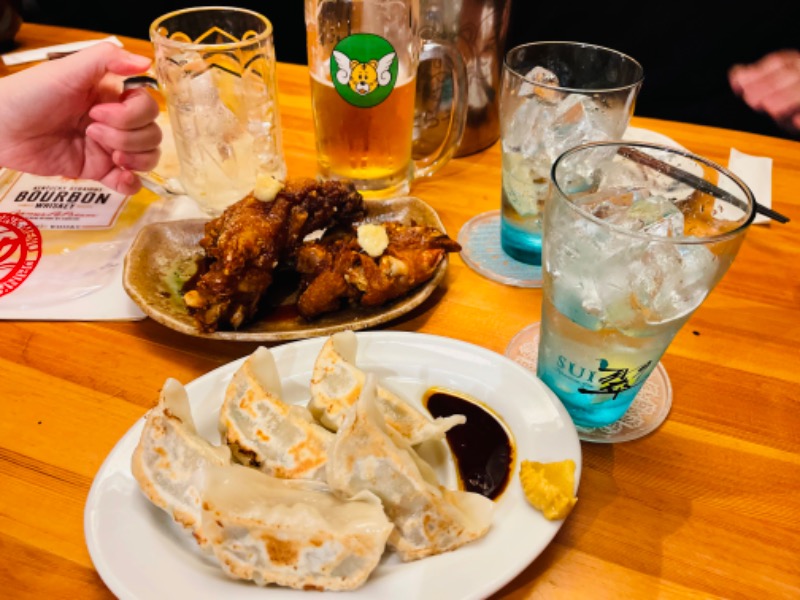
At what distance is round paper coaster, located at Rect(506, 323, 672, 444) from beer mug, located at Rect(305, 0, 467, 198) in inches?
24.8

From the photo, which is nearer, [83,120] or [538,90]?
[538,90]

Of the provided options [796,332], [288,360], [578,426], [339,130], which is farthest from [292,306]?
[796,332]

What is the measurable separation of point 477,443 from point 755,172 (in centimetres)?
127

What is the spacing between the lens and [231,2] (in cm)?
308

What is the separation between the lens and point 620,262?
2.90ft

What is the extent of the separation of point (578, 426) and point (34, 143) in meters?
1.41

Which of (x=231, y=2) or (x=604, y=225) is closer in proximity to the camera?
(x=604, y=225)

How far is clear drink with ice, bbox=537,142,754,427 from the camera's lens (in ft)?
2.85

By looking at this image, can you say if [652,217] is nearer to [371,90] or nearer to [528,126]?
[528,126]

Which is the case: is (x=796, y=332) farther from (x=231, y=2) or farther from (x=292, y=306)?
(x=231, y=2)

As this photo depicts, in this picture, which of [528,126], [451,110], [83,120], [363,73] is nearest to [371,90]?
[363,73]

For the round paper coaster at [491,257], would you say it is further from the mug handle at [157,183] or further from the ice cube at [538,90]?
the mug handle at [157,183]

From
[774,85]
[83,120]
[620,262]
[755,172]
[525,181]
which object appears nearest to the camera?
[620,262]

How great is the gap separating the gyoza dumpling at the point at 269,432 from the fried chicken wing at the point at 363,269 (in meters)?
0.30
